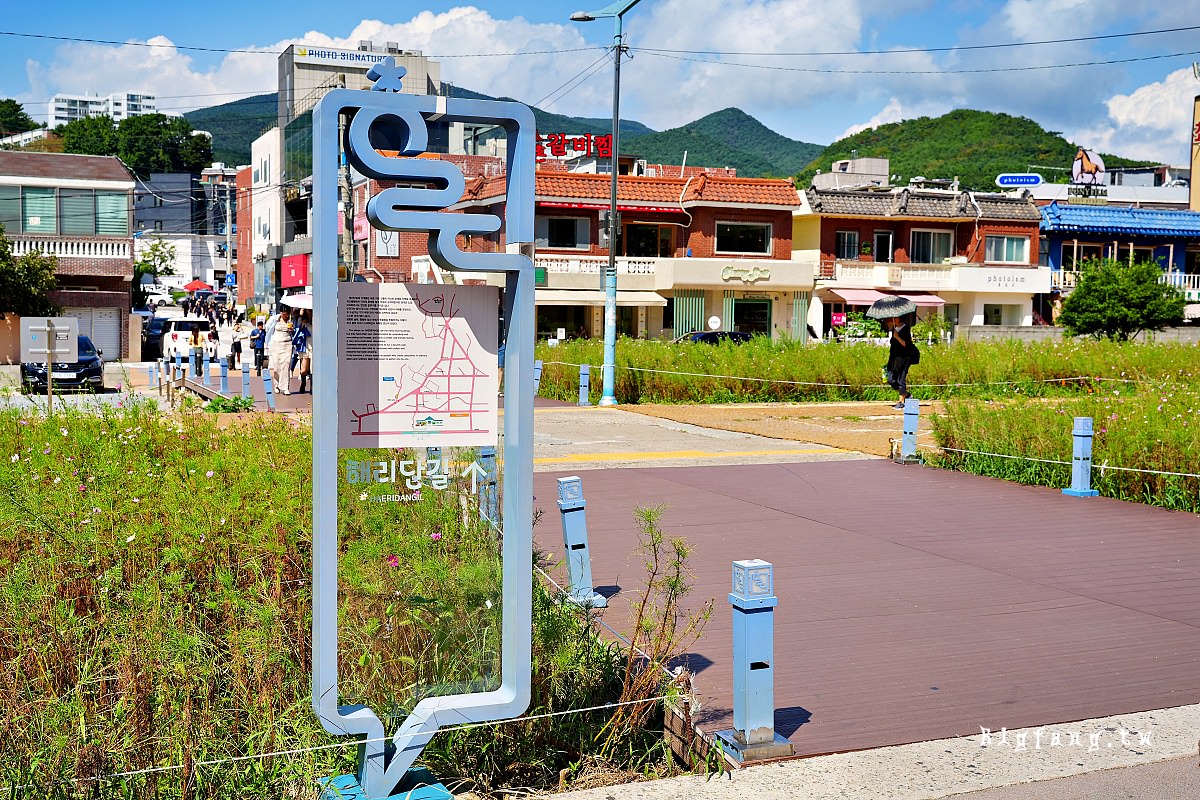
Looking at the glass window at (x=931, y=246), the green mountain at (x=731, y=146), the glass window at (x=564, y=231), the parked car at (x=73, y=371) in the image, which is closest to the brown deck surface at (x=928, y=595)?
the parked car at (x=73, y=371)

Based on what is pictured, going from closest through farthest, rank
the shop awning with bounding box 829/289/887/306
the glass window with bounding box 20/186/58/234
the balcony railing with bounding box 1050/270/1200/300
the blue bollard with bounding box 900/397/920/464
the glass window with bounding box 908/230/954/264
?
the blue bollard with bounding box 900/397/920/464
the glass window with bounding box 20/186/58/234
the shop awning with bounding box 829/289/887/306
the glass window with bounding box 908/230/954/264
the balcony railing with bounding box 1050/270/1200/300

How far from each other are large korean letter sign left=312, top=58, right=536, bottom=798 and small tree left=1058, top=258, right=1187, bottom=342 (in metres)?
41.4

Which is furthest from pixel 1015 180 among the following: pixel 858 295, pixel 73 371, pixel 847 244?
pixel 73 371

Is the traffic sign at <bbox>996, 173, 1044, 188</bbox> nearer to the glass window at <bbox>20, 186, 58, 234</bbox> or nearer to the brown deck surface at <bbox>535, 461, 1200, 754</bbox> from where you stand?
the glass window at <bbox>20, 186, 58, 234</bbox>

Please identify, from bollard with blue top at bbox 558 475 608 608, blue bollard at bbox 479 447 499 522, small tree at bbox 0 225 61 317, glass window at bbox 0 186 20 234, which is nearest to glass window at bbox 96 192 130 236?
glass window at bbox 0 186 20 234

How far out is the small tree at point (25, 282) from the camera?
118 feet

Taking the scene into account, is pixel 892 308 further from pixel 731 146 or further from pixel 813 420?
pixel 731 146

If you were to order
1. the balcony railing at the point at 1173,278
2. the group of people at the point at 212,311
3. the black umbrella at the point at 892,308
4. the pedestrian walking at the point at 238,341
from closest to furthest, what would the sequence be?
1. the black umbrella at the point at 892,308
2. the pedestrian walking at the point at 238,341
3. the balcony railing at the point at 1173,278
4. the group of people at the point at 212,311

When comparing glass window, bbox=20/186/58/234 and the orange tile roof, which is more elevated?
the orange tile roof

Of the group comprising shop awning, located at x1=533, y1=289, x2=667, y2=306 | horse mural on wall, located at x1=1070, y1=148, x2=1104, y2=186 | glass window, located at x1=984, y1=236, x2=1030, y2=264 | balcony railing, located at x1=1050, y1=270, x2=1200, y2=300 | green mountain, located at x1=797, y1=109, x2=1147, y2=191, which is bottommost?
shop awning, located at x1=533, y1=289, x2=667, y2=306

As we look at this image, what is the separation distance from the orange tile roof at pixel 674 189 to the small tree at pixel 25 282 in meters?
16.9

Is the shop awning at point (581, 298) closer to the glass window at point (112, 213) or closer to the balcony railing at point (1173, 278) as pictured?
the glass window at point (112, 213)

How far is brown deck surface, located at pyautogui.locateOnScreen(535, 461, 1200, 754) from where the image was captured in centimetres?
588

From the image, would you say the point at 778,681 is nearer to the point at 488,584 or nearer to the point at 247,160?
the point at 488,584
